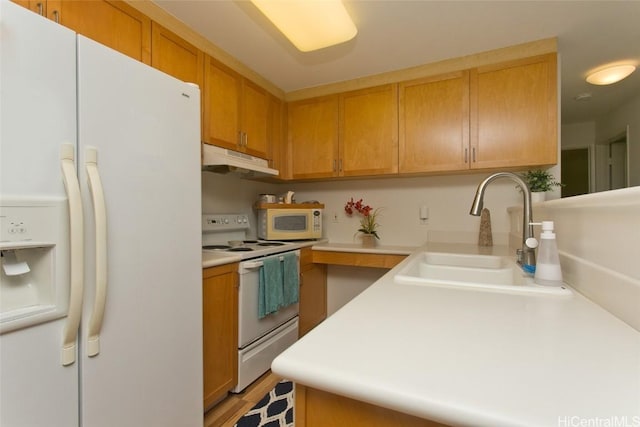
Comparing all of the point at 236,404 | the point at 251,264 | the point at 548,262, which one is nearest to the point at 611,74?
the point at 548,262

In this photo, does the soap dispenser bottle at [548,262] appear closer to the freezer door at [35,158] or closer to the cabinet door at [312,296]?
→ the freezer door at [35,158]

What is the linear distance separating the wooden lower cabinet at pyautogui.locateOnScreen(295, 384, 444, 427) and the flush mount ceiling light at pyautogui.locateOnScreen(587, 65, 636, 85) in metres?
3.05

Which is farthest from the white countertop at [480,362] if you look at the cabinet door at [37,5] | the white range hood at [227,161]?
the cabinet door at [37,5]

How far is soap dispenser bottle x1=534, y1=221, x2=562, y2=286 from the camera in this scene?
0.90m

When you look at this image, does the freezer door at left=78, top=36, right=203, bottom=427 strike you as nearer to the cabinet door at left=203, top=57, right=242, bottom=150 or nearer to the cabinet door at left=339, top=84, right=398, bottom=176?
the cabinet door at left=203, top=57, right=242, bottom=150

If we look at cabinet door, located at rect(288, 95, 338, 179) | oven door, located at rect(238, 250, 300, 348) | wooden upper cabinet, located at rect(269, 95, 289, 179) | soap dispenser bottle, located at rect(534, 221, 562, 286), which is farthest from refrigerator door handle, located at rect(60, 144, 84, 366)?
cabinet door, located at rect(288, 95, 338, 179)

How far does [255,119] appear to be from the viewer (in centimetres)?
240

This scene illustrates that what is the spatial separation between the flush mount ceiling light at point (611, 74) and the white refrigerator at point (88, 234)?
3.00 m

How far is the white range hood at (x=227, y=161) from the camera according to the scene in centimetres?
190

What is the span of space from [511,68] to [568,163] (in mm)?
3464

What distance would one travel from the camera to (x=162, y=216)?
1183 mm

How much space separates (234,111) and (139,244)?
4.58ft

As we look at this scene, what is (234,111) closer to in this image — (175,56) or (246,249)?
(175,56)

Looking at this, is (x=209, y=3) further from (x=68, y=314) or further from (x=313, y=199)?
(x=313, y=199)
